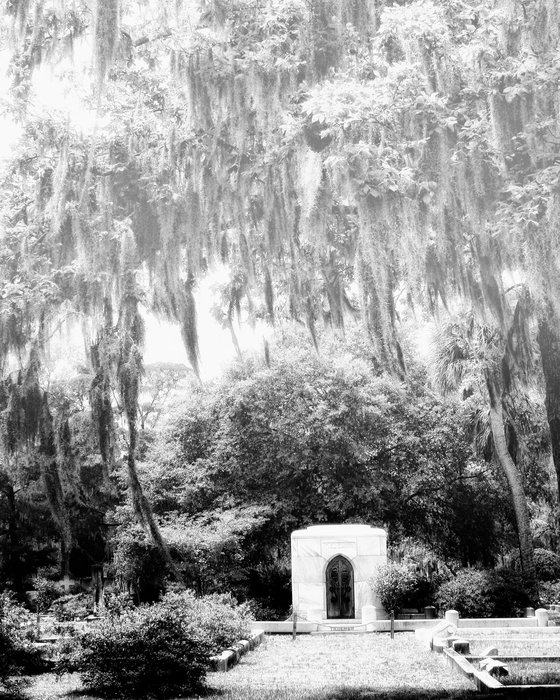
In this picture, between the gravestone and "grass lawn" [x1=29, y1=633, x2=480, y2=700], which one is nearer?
"grass lawn" [x1=29, y1=633, x2=480, y2=700]

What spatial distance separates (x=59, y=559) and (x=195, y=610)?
2161 centimetres

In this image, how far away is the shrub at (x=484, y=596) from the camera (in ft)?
74.9

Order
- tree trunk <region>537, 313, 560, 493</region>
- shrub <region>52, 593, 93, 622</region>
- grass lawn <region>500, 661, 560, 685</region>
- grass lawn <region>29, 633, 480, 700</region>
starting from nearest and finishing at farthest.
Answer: grass lawn <region>29, 633, 480, 700</region> → grass lawn <region>500, 661, 560, 685</region> → tree trunk <region>537, 313, 560, 493</region> → shrub <region>52, 593, 93, 622</region>

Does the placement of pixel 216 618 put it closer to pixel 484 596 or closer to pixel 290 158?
pixel 290 158

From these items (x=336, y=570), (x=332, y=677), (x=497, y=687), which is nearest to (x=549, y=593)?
(x=336, y=570)

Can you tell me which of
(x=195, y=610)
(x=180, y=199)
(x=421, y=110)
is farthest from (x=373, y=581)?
(x=421, y=110)

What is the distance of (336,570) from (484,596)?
441 cm

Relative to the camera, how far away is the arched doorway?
2502 cm

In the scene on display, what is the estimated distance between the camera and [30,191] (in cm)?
1323

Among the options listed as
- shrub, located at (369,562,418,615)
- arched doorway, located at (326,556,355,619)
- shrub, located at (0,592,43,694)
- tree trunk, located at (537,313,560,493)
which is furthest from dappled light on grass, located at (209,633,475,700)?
arched doorway, located at (326,556,355,619)

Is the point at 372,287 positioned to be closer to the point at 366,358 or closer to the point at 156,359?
the point at 366,358

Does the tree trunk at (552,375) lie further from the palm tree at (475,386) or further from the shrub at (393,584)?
the palm tree at (475,386)

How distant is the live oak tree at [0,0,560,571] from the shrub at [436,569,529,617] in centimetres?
1106

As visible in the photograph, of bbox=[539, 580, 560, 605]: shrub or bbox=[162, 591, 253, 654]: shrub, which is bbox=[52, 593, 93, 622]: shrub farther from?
bbox=[539, 580, 560, 605]: shrub
